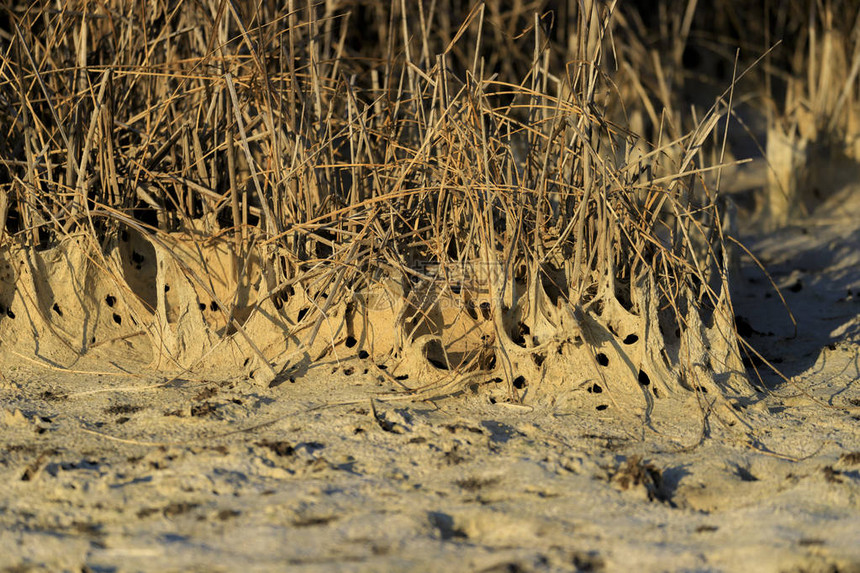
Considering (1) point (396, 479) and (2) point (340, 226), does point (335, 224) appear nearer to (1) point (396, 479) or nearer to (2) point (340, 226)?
(2) point (340, 226)

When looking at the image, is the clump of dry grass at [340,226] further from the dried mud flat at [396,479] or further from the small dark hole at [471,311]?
the dried mud flat at [396,479]

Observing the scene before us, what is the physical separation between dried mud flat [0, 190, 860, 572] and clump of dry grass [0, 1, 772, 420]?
0.11 meters

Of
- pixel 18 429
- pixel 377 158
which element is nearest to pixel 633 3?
pixel 377 158

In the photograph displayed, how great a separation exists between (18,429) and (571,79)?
1.31 m

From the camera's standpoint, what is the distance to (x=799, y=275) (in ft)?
11.0

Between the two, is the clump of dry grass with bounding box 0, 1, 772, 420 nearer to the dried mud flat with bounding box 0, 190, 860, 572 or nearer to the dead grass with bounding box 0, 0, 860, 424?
the dead grass with bounding box 0, 0, 860, 424

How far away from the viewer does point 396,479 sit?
1.79 m

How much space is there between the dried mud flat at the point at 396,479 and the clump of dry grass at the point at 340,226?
0.36 feet

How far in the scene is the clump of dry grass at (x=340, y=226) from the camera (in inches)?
86.3

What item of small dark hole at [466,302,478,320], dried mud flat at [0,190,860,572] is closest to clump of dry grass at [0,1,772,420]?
small dark hole at [466,302,478,320]

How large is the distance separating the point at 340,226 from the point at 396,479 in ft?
2.39

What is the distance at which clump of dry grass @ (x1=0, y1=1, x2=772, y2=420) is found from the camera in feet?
7.19

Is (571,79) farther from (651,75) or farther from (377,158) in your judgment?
(651,75)

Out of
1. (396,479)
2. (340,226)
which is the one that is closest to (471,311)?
(340,226)
